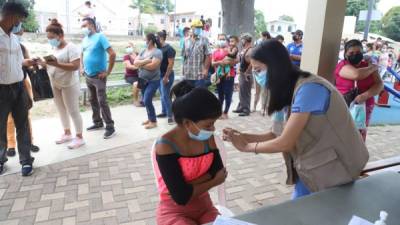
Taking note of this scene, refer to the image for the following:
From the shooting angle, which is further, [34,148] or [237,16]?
[237,16]

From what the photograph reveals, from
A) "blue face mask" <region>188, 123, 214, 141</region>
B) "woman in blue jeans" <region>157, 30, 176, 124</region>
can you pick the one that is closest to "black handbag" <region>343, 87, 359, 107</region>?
"blue face mask" <region>188, 123, 214, 141</region>

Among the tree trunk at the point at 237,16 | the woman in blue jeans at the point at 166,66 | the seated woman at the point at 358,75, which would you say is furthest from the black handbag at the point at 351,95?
the tree trunk at the point at 237,16

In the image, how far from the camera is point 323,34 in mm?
2799

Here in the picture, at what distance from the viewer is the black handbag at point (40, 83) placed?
11.6 ft

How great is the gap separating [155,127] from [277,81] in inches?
143

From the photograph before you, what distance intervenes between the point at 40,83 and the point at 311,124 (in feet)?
10.3

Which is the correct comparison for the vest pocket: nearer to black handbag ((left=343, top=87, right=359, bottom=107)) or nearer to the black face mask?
black handbag ((left=343, top=87, right=359, bottom=107))

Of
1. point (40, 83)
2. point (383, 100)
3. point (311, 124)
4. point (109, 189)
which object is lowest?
point (109, 189)

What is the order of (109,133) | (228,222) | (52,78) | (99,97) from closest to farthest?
(228,222)
(52,78)
(99,97)
(109,133)

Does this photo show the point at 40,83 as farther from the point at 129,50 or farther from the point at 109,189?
the point at 129,50

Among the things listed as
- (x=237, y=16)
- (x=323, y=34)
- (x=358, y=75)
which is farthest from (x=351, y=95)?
(x=237, y=16)

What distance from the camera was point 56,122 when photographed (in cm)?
514

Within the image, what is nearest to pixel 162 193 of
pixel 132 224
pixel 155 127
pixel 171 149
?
pixel 171 149

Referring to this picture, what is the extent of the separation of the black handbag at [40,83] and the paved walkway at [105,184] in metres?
0.74
